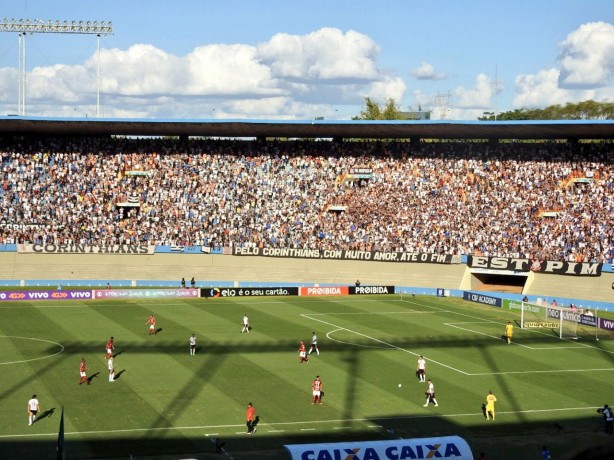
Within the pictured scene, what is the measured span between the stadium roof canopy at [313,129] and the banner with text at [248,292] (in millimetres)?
16731

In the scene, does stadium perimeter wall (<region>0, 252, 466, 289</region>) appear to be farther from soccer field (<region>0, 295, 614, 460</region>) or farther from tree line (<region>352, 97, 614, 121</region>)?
tree line (<region>352, 97, 614, 121</region>)

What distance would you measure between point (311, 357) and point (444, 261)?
1167 inches

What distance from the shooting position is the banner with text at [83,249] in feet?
225

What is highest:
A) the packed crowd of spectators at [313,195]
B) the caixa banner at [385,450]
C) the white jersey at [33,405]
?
the packed crowd of spectators at [313,195]

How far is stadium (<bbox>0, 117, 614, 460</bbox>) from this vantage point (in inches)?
1313

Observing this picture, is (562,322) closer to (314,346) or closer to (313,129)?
(314,346)

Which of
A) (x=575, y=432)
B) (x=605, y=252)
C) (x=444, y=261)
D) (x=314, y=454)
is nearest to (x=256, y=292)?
(x=444, y=261)

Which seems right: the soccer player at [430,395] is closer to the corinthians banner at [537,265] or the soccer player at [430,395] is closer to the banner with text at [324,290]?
the banner with text at [324,290]

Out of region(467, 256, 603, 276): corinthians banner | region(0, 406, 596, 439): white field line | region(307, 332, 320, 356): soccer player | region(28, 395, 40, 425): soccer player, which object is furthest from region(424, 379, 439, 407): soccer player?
region(467, 256, 603, 276): corinthians banner

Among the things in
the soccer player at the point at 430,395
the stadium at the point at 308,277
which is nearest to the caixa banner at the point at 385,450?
the stadium at the point at 308,277

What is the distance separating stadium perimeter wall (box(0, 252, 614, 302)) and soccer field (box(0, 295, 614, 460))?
37.2 feet

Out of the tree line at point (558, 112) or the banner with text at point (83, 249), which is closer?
the banner with text at point (83, 249)

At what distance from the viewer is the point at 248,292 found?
210 feet

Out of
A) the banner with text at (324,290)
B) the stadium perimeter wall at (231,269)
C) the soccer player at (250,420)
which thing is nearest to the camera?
the soccer player at (250,420)
